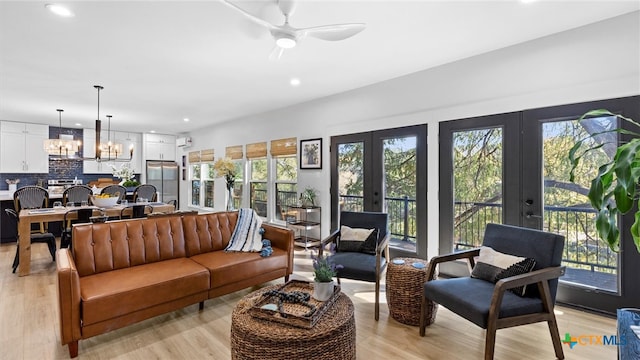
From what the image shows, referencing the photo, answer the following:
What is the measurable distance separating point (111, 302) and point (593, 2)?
14.5ft

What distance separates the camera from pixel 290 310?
188cm

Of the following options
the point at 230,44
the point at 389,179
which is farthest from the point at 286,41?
the point at 389,179

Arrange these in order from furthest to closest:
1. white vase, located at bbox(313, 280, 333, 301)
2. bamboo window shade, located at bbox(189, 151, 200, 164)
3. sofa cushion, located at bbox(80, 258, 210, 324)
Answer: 1. bamboo window shade, located at bbox(189, 151, 200, 164)
2. sofa cushion, located at bbox(80, 258, 210, 324)
3. white vase, located at bbox(313, 280, 333, 301)

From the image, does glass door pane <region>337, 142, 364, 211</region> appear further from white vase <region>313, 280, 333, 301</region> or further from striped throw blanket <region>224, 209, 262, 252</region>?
white vase <region>313, 280, 333, 301</region>

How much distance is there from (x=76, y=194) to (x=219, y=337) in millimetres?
4645

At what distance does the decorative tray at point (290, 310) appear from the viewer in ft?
5.67

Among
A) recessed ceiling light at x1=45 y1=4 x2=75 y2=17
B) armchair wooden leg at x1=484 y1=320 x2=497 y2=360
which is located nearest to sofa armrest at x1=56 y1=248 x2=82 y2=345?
recessed ceiling light at x1=45 y1=4 x2=75 y2=17

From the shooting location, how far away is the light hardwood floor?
217 centimetres

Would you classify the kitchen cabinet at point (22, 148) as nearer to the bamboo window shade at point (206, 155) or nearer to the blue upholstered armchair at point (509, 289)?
the bamboo window shade at point (206, 155)

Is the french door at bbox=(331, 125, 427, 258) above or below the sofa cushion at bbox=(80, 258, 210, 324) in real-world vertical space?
above

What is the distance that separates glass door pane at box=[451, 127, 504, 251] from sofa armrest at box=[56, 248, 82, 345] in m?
3.67

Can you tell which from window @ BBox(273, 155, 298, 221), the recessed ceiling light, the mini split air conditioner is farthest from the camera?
the mini split air conditioner

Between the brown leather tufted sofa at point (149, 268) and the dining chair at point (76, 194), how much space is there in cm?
321

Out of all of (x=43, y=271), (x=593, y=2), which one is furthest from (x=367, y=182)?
(x=43, y=271)
